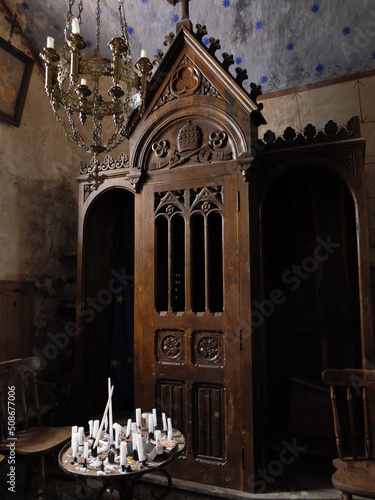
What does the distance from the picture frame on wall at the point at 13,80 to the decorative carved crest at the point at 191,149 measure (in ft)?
4.71

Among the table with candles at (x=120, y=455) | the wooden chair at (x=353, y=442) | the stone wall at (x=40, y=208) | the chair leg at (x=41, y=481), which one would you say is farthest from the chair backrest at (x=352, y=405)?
the stone wall at (x=40, y=208)

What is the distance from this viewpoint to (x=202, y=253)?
12.5ft

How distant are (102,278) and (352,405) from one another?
2560mm

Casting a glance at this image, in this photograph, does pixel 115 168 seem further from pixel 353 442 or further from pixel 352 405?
pixel 353 442

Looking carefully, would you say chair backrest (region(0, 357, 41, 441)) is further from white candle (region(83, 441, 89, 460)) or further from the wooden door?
white candle (region(83, 441, 89, 460))

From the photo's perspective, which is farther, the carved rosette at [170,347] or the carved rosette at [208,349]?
the carved rosette at [170,347]

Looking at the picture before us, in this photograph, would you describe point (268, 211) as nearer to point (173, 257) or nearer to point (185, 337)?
point (173, 257)

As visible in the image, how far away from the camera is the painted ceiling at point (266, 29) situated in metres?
3.92

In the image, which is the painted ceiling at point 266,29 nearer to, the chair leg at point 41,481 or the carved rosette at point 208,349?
the carved rosette at point 208,349

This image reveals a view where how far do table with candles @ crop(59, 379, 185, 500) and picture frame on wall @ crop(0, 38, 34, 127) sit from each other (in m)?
2.86

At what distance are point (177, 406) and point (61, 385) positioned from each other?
60.9 inches

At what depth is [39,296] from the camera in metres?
4.23

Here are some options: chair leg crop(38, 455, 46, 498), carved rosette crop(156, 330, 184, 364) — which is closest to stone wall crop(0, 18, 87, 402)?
chair leg crop(38, 455, 46, 498)

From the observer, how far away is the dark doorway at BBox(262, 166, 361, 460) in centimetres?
373
